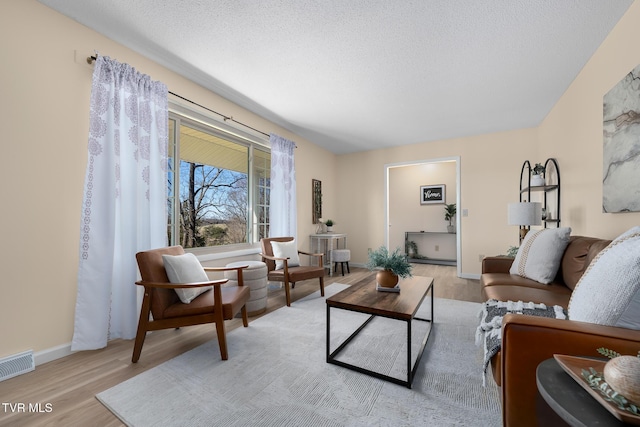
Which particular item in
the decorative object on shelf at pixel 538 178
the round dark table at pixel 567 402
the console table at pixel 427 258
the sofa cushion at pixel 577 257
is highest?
the decorative object on shelf at pixel 538 178

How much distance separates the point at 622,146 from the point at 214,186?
378 centimetres

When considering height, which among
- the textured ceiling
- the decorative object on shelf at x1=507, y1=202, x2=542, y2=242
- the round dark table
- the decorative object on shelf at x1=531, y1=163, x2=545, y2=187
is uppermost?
the textured ceiling

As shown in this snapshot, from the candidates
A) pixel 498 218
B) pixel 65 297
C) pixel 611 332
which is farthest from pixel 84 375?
pixel 498 218

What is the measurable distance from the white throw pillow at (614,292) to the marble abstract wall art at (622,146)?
3.20 ft

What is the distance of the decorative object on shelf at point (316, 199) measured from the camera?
16.5 feet

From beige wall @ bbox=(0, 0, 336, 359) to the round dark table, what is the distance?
2.80m

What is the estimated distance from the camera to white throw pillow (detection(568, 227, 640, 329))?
98 cm

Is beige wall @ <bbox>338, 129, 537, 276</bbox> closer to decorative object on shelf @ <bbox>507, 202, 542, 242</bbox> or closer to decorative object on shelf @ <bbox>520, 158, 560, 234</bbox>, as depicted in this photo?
decorative object on shelf @ <bbox>520, 158, 560, 234</bbox>

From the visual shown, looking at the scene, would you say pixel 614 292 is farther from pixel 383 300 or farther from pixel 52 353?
pixel 52 353

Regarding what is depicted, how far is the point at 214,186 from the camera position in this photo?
3.31 meters

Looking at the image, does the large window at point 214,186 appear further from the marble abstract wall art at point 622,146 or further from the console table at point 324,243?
the marble abstract wall art at point 622,146

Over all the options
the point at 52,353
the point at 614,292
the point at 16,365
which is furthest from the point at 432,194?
the point at 16,365

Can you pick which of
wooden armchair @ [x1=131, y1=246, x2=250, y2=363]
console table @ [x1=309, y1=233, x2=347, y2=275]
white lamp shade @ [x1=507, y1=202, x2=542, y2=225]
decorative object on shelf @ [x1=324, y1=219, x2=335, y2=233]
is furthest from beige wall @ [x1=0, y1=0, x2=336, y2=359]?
white lamp shade @ [x1=507, y1=202, x2=542, y2=225]

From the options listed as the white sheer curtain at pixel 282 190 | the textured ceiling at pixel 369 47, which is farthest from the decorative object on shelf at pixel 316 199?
Answer: the textured ceiling at pixel 369 47
